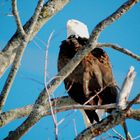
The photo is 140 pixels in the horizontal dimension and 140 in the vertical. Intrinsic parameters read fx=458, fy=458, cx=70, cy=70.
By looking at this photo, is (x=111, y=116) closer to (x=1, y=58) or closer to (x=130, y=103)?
(x=130, y=103)

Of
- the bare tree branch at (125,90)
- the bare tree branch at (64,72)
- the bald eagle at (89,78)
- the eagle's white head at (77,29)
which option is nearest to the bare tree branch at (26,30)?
the bald eagle at (89,78)

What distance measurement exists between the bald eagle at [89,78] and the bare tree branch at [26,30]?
20.9 inches

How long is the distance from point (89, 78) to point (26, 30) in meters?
1.42

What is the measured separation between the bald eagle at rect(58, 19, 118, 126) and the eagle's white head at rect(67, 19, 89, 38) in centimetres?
8

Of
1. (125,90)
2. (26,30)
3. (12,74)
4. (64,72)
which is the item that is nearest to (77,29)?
(26,30)

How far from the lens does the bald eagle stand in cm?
524

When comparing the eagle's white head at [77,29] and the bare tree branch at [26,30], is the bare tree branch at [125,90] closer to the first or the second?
the bare tree branch at [26,30]

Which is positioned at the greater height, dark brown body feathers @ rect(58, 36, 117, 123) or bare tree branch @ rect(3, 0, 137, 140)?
dark brown body feathers @ rect(58, 36, 117, 123)

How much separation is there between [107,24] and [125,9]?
9.4 inches

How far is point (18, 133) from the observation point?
139 inches

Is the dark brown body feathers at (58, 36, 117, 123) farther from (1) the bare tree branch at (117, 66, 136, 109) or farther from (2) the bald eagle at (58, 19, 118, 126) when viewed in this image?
(1) the bare tree branch at (117, 66, 136, 109)

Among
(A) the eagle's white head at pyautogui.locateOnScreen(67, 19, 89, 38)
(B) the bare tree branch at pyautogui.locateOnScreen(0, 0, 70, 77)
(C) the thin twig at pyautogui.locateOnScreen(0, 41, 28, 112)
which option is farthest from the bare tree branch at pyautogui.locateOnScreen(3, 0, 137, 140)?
(A) the eagle's white head at pyautogui.locateOnScreen(67, 19, 89, 38)

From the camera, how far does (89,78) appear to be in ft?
17.5

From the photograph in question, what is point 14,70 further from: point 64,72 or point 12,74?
point 64,72
